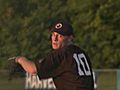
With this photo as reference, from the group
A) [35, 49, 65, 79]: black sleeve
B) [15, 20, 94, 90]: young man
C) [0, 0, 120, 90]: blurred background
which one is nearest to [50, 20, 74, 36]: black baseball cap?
[15, 20, 94, 90]: young man

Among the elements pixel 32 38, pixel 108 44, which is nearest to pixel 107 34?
pixel 108 44

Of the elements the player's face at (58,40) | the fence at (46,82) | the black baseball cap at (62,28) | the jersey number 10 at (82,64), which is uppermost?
the black baseball cap at (62,28)

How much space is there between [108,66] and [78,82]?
1861cm

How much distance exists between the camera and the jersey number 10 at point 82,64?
15.7 feet

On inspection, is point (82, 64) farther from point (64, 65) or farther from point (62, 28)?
point (62, 28)

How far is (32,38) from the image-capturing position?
82.8 feet

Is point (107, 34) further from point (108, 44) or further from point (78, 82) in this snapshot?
point (78, 82)

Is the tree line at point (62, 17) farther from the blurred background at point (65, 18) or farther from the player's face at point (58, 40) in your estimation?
the player's face at point (58, 40)

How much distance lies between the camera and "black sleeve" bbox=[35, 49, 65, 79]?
471 centimetres

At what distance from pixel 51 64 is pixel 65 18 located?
800 inches

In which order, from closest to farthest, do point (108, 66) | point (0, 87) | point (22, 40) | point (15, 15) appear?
point (0, 87)
point (108, 66)
point (22, 40)
point (15, 15)

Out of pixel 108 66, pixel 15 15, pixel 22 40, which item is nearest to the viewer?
pixel 108 66

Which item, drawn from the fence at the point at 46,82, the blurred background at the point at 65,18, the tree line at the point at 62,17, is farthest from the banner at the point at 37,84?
the tree line at the point at 62,17

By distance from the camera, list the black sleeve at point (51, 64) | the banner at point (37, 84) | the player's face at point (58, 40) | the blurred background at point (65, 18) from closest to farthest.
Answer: the black sleeve at point (51, 64) < the player's face at point (58, 40) < the banner at point (37, 84) < the blurred background at point (65, 18)
